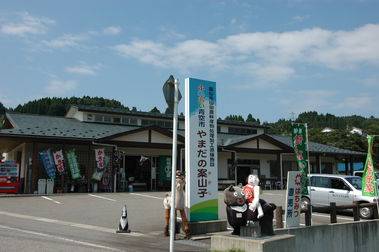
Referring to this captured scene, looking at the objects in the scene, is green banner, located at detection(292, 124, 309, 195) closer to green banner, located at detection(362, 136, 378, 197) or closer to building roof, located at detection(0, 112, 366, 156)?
green banner, located at detection(362, 136, 378, 197)

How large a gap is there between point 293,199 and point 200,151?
2.66 meters

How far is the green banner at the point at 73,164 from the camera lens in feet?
60.5

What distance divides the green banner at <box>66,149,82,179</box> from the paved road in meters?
2.85

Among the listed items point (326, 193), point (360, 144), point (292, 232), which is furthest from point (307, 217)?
point (360, 144)

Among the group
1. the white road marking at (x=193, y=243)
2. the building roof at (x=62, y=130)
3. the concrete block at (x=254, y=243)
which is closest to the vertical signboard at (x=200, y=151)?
the white road marking at (x=193, y=243)

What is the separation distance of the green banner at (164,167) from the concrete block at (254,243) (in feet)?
56.1

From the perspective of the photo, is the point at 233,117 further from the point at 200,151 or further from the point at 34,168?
the point at 200,151

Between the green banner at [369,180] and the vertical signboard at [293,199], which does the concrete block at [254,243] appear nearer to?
the vertical signboard at [293,199]

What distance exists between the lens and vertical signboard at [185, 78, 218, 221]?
343 inches

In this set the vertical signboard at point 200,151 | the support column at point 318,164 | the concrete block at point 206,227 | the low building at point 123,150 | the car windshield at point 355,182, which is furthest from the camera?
the support column at point 318,164

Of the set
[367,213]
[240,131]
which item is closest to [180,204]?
[367,213]

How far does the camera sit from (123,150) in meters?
21.8

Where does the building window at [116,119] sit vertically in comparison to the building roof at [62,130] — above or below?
above

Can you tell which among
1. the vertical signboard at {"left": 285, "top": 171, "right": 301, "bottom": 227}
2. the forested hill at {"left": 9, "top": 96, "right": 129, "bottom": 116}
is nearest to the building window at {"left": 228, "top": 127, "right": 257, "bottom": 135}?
the vertical signboard at {"left": 285, "top": 171, "right": 301, "bottom": 227}
